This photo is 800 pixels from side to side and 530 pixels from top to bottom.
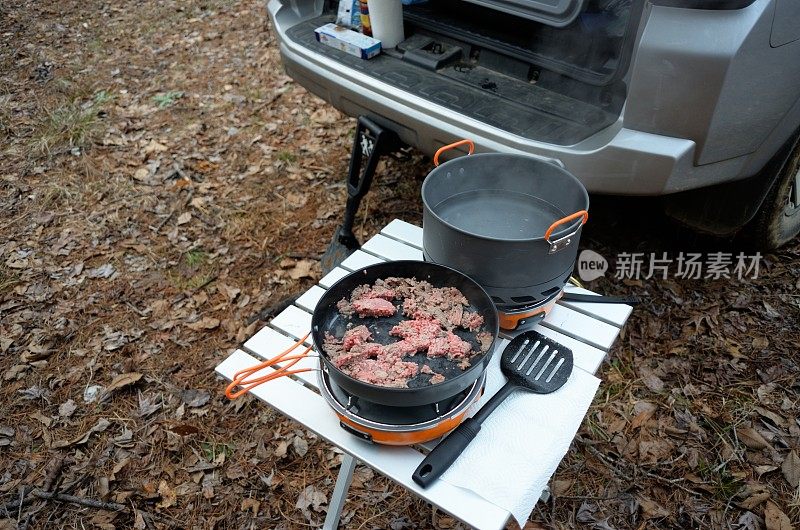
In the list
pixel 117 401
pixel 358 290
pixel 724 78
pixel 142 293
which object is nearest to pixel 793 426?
pixel 724 78

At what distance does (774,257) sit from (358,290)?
2.40 m

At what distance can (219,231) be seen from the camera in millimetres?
3438

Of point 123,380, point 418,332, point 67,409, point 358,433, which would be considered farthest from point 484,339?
point 67,409

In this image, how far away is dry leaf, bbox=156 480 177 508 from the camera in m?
2.22

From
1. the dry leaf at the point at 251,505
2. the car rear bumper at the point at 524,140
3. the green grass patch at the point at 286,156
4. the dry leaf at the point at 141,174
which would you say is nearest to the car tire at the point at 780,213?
the car rear bumper at the point at 524,140

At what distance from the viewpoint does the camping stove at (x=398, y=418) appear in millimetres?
1350

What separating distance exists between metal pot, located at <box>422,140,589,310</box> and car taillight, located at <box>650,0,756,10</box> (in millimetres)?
666

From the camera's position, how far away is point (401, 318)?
1.60m

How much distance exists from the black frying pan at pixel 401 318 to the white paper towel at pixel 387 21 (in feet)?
5.51

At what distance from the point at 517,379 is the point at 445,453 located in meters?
0.32

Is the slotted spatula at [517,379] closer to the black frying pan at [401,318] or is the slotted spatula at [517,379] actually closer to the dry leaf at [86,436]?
the black frying pan at [401,318]

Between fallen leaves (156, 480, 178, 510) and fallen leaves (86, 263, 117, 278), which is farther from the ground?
fallen leaves (86, 263, 117, 278)

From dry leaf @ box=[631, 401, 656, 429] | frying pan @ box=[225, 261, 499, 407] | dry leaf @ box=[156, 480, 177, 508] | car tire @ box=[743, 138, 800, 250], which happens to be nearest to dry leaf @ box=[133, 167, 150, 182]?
dry leaf @ box=[156, 480, 177, 508]

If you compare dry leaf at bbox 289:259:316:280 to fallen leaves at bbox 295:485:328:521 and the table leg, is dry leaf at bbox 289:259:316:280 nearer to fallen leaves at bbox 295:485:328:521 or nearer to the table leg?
fallen leaves at bbox 295:485:328:521
